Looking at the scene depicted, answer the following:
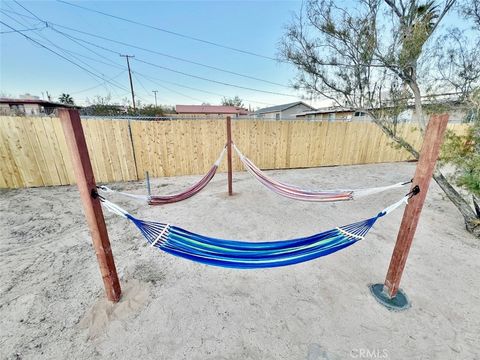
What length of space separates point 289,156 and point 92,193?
5.07 meters

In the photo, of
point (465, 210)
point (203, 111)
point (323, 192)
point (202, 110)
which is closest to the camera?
point (323, 192)

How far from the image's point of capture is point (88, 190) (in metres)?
1.19

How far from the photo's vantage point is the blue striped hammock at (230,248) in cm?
121

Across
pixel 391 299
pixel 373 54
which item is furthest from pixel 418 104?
pixel 391 299

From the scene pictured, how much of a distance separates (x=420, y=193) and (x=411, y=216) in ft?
0.55

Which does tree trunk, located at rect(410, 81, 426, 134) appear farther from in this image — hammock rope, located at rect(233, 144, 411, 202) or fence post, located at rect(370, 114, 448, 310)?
fence post, located at rect(370, 114, 448, 310)

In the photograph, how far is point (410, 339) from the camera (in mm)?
1235

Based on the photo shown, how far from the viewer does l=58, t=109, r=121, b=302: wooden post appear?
107 cm

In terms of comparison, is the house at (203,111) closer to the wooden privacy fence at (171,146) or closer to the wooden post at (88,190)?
the wooden privacy fence at (171,146)

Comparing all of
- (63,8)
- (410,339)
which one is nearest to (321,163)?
(410,339)

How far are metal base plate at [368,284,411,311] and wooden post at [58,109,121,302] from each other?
6.33ft

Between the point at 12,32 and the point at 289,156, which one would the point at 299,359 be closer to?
the point at 289,156

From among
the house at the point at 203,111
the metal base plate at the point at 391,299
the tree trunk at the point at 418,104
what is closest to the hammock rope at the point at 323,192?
the metal base plate at the point at 391,299

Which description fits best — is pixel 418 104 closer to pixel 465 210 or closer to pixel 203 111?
pixel 465 210
